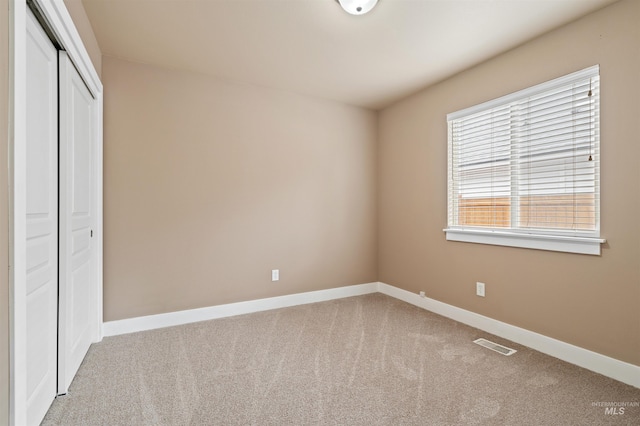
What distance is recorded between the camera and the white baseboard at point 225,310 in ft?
9.42

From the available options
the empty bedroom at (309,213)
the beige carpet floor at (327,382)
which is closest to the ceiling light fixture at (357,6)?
the empty bedroom at (309,213)

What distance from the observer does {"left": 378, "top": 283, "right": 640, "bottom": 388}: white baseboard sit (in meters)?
2.08

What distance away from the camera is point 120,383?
204cm

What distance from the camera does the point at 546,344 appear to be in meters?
2.48

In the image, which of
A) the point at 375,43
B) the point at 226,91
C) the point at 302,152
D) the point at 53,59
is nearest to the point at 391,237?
the point at 302,152

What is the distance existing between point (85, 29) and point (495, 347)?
3906 millimetres

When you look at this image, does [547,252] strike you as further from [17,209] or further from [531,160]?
[17,209]

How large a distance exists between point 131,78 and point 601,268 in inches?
160

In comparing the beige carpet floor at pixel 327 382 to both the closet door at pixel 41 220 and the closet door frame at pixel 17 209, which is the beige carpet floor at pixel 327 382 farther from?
the closet door frame at pixel 17 209

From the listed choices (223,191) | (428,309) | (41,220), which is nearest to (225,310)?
(223,191)

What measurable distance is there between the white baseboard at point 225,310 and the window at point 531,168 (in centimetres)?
149

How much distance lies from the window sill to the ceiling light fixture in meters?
2.11

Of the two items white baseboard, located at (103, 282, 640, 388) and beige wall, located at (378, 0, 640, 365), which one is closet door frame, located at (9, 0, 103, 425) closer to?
white baseboard, located at (103, 282, 640, 388)

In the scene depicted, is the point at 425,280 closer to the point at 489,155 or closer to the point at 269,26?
the point at 489,155
